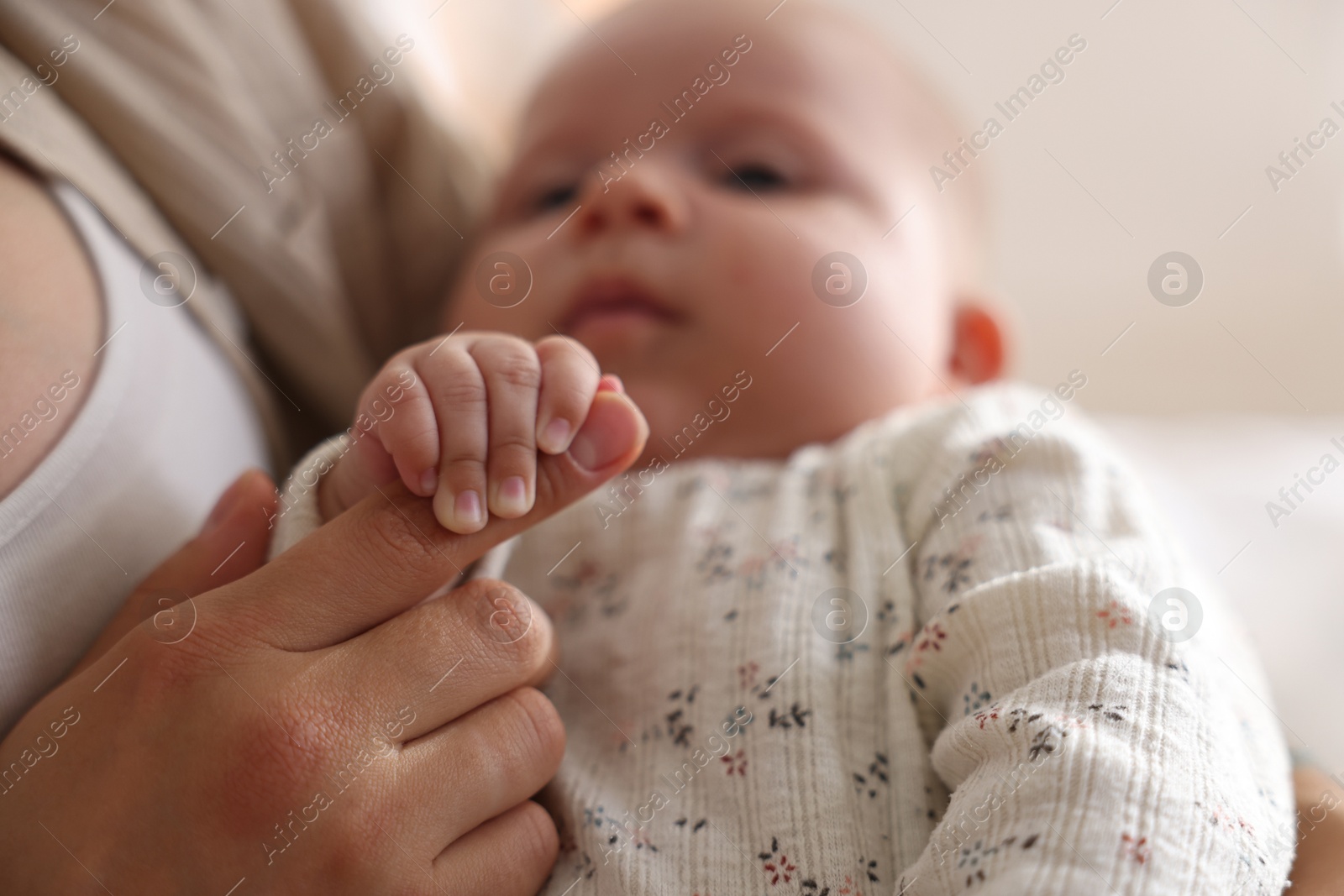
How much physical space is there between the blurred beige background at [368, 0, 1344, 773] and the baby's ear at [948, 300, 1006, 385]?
0.33 meters

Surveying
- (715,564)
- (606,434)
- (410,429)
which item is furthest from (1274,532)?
(410,429)

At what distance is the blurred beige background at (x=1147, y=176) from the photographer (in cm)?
154

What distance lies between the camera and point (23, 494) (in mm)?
571

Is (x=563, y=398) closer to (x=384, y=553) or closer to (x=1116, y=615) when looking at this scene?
(x=384, y=553)

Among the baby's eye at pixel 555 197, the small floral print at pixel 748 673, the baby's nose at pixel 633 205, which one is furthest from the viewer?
the baby's eye at pixel 555 197

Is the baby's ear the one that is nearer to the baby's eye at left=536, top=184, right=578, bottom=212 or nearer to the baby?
the baby

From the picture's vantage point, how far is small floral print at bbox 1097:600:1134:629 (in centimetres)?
54

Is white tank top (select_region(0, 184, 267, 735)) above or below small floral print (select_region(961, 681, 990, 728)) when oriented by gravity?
above

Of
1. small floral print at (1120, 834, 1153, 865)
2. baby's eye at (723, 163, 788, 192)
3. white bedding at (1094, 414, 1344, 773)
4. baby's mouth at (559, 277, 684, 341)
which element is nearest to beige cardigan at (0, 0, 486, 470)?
baby's mouth at (559, 277, 684, 341)

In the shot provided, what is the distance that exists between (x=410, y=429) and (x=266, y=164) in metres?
0.54

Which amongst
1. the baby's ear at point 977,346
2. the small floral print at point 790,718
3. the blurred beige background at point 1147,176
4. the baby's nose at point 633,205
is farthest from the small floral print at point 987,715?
the blurred beige background at point 1147,176

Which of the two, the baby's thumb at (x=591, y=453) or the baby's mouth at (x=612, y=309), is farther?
the baby's mouth at (x=612, y=309)

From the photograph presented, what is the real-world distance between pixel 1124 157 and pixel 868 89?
2.68ft

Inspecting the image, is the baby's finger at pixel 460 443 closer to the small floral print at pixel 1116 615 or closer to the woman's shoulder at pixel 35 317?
the woman's shoulder at pixel 35 317
